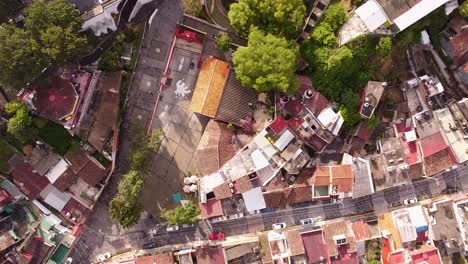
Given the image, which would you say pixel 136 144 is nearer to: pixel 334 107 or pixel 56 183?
pixel 56 183

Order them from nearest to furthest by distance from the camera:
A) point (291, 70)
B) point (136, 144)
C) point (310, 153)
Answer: point (291, 70)
point (136, 144)
point (310, 153)

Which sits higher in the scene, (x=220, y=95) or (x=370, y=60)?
(x=370, y=60)

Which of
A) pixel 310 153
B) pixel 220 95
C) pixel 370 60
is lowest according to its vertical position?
pixel 310 153

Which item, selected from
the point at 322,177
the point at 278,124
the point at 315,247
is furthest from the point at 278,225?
the point at 278,124

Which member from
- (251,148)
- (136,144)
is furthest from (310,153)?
(136,144)

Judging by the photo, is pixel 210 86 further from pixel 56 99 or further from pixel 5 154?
pixel 5 154

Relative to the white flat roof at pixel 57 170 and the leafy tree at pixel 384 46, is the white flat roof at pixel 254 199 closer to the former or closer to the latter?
the leafy tree at pixel 384 46

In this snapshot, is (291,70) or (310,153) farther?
(310,153)
